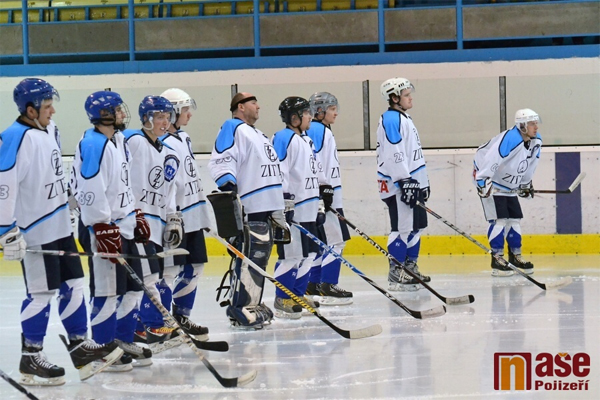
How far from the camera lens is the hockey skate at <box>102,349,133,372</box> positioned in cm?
428

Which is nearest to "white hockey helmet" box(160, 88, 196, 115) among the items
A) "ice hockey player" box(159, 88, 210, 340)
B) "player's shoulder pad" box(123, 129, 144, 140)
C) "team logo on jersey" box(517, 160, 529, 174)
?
"ice hockey player" box(159, 88, 210, 340)

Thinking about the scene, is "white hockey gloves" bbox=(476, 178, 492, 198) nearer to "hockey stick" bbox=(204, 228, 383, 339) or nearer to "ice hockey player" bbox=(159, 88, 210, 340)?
"hockey stick" bbox=(204, 228, 383, 339)

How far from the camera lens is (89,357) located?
4.10 metres

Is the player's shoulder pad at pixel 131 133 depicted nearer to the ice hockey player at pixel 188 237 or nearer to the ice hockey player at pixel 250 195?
the ice hockey player at pixel 188 237

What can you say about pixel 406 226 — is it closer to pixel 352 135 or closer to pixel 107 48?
pixel 352 135

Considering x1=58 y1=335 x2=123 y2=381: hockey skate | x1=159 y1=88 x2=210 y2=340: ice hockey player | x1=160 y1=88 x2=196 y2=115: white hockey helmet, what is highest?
x1=160 y1=88 x2=196 y2=115: white hockey helmet

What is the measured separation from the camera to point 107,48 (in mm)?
10891

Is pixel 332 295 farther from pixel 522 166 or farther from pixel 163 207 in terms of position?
pixel 522 166

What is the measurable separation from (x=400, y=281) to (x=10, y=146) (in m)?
3.65

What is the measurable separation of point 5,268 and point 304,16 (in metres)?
4.24

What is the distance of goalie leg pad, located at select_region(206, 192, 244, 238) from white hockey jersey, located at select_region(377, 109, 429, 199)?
1.99 meters

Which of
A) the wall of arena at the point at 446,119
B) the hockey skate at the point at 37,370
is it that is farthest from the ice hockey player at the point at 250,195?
the wall of arena at the point at 446,119

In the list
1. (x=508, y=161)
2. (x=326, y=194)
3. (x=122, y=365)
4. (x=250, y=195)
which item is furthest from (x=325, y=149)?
(x=122, y=365)

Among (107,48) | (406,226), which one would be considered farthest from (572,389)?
(107,48)
